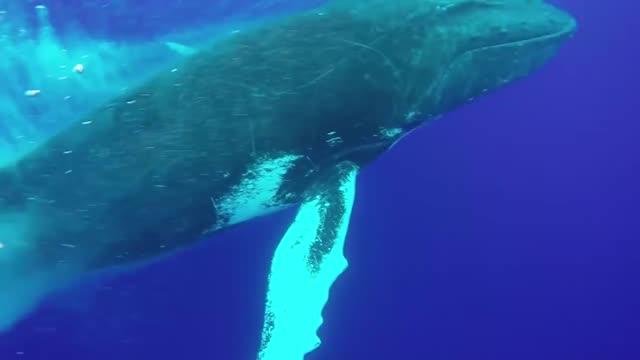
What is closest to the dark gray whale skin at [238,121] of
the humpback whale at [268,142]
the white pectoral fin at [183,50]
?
the humpback whale at [268,142]

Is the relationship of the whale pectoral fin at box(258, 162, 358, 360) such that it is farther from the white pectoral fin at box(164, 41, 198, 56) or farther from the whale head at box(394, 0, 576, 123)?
the white pectoral fin at box(164, 41, 198, 56)

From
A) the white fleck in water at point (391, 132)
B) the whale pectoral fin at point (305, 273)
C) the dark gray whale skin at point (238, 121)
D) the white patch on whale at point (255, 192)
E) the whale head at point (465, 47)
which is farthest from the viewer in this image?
the white fleck in water at point (391, 132)

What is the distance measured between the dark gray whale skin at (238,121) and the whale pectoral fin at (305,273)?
1.40ft

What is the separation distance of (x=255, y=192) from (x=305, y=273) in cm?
110

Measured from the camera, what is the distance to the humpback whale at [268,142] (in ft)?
22.5

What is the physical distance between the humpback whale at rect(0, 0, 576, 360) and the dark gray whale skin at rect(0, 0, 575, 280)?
0.02m

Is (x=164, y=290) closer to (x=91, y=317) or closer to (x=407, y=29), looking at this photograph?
(x=91, y=317)

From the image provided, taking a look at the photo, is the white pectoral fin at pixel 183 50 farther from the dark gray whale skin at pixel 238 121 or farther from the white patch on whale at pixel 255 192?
the white patch on whale at pixel 255 192

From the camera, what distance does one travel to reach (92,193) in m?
6.97

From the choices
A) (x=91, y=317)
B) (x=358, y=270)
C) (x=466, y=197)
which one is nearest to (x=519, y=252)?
(x=466, y=197)

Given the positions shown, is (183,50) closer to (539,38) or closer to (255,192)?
(255,192)

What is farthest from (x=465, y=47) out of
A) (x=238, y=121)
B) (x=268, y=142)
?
(x=238, y=121)

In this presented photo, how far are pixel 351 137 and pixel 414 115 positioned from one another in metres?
0.87

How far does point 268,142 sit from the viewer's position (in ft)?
22.7
